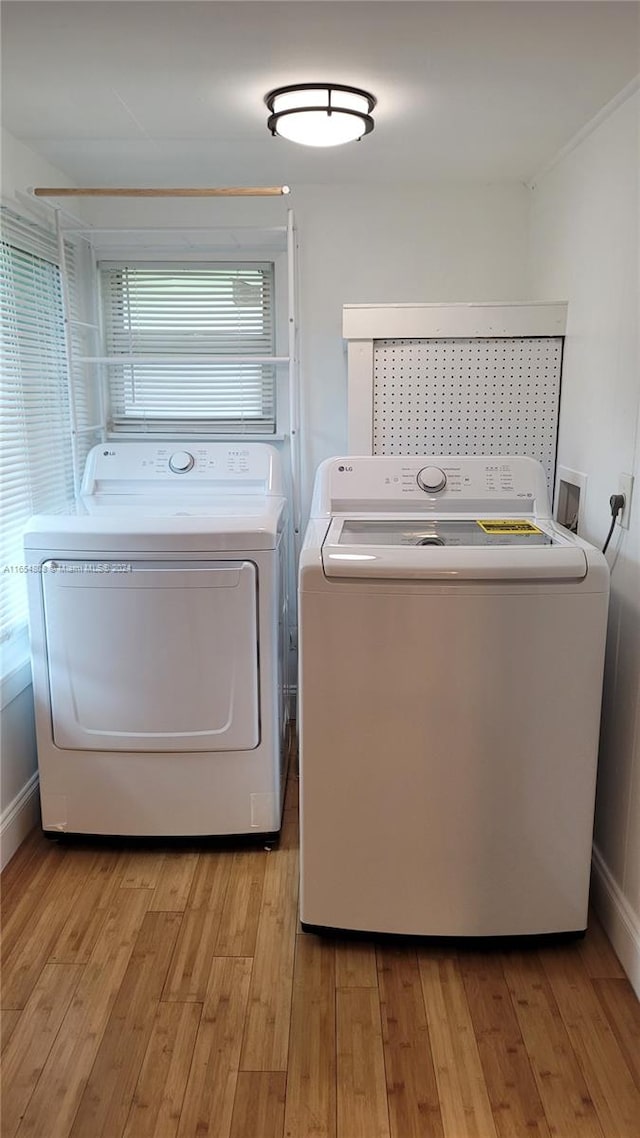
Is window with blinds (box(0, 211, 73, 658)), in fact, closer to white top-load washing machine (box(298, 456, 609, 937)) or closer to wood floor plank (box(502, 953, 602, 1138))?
white top-load washing machine (box(298, 456, 609, 937))

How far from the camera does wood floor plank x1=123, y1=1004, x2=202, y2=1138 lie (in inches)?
58.1

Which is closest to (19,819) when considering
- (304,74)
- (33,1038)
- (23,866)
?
(23,866)

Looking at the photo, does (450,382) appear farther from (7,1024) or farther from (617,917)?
(7,1024)

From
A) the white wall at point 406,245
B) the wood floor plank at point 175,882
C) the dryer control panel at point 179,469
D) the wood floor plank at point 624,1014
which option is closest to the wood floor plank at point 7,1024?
the wood floor plank at point 175,882

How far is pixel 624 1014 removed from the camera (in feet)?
5.70

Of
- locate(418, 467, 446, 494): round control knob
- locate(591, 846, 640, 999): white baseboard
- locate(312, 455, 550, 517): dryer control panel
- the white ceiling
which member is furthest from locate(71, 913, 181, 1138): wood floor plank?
the white ceiling

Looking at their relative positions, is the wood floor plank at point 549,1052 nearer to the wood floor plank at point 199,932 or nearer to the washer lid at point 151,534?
the wood floor plank at point 199,932

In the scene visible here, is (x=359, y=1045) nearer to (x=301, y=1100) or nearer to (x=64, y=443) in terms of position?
(x=301, y=1100)

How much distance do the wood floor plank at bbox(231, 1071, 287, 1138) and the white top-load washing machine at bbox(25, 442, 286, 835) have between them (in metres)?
0.79

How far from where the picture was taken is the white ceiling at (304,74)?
153cm

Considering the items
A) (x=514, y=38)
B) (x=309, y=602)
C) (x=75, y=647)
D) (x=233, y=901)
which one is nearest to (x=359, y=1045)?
(x=233, y=901)

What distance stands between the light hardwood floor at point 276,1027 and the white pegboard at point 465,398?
1.44 meters

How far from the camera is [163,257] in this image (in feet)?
9.71

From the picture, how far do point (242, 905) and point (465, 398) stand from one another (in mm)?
1677
